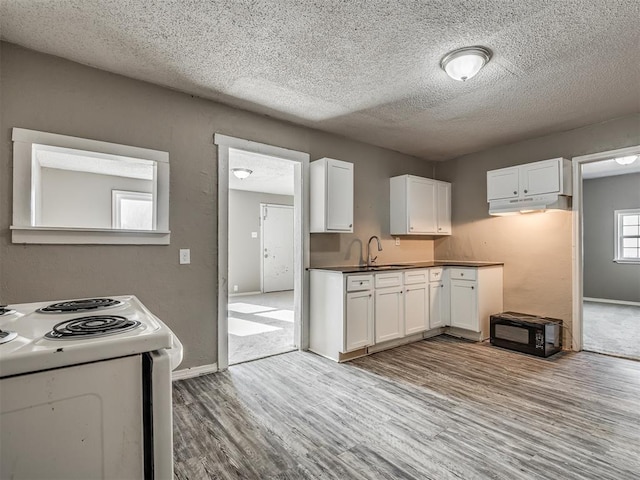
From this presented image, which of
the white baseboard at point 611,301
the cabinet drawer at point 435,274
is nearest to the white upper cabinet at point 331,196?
the cabinet drawer at point 435,274

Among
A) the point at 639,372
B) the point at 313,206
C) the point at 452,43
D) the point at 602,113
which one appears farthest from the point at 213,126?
the point at 639,372

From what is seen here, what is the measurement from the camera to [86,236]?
2559 millimetres

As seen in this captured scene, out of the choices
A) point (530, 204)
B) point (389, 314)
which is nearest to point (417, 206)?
point (530, 204)

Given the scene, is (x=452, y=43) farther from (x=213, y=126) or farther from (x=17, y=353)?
(x=17, y=353)

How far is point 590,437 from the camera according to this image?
2086 millimetres

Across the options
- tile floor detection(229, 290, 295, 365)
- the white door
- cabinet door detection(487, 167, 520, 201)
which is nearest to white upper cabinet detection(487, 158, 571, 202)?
cabinet door detection(487, 167, 520, 201)

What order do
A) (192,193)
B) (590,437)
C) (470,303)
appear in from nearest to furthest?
(590,437), (192,193), (470,303)

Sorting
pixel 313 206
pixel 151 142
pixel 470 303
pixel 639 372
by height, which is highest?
pixel 151 142

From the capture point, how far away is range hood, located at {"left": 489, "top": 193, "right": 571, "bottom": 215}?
3779mm

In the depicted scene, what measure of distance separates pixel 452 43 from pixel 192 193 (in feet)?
7.69

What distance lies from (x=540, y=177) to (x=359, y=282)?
2387 millimetres

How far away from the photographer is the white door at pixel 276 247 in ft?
27.0

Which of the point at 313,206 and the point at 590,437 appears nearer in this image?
the point at 590,437

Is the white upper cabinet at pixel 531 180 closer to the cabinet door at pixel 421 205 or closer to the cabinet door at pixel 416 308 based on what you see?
the cabinet door at pixel 421 205
